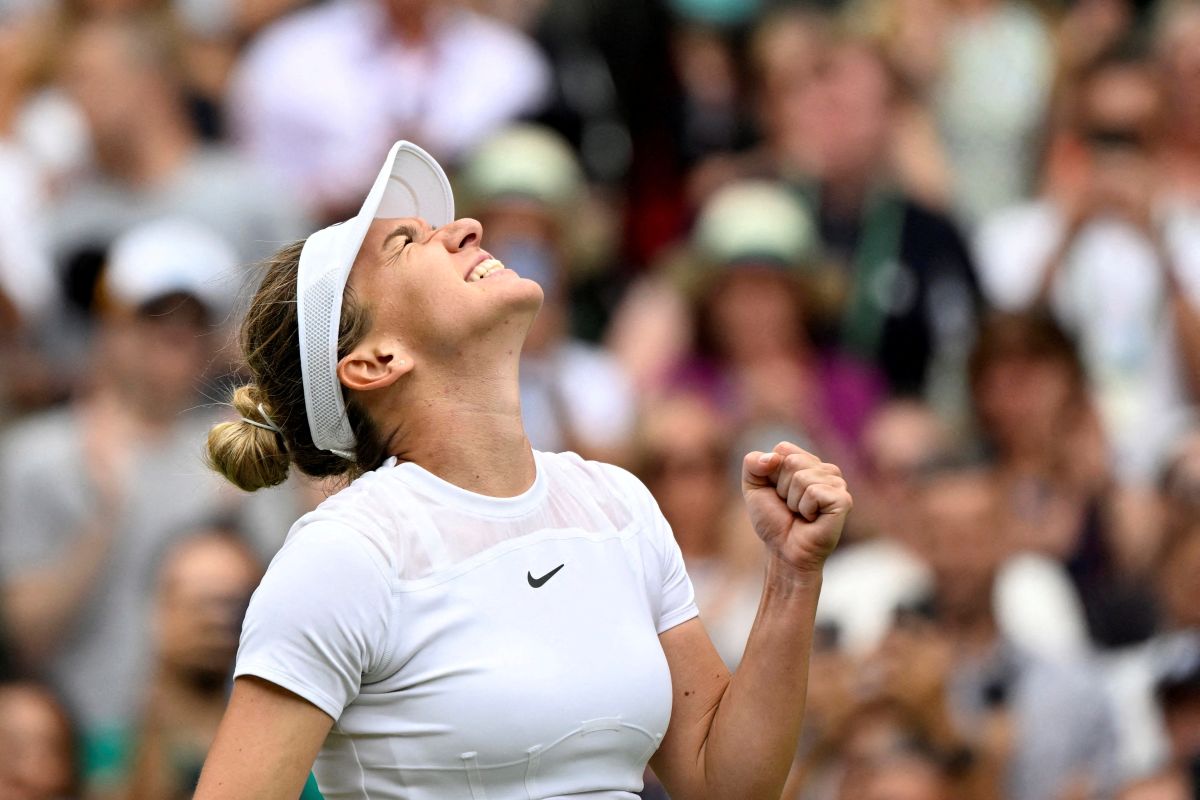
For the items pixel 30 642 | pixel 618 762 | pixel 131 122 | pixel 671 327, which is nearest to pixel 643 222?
pixel 671 327

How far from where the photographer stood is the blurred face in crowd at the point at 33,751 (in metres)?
4.73

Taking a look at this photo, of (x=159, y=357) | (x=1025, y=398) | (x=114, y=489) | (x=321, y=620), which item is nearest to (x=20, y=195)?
(x=159, y=357)

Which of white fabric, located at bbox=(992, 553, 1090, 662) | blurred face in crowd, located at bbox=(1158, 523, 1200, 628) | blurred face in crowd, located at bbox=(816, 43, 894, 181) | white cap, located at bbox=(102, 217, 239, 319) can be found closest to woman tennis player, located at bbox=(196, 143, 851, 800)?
white fabric, located at bbox=(992, 553, 1090, 662)

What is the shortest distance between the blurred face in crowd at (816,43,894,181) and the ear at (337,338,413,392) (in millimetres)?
4277

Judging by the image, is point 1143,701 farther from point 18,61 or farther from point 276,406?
point 18,61

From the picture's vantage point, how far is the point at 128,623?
5.21 metres

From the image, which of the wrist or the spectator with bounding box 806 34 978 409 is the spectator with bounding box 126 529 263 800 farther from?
the wrist

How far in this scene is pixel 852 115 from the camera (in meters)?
6.52

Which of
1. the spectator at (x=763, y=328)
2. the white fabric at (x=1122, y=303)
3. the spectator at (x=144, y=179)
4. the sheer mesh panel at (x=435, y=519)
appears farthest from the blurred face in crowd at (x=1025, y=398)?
the sheer mesh panel at (x=435, y=519)

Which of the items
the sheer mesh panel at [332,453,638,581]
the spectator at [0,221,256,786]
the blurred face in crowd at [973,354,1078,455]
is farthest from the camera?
the blurred face in crowd at [973,354,1078,455]

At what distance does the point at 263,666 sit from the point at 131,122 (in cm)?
430

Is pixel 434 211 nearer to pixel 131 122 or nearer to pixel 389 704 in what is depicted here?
pixel 389 704

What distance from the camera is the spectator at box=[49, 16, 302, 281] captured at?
598cm

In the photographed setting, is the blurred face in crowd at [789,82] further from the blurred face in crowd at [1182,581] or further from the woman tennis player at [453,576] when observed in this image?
the woman tennis player at [453,576]
